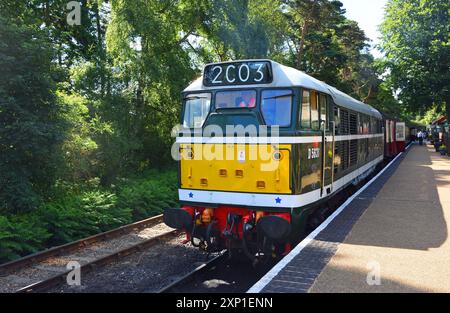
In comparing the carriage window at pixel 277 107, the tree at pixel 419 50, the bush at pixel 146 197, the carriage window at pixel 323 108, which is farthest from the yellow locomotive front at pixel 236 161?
the tree at pixel 419 50

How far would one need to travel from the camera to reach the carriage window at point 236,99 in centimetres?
751

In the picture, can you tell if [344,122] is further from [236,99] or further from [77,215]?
[77,215]

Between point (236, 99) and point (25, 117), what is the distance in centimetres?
552

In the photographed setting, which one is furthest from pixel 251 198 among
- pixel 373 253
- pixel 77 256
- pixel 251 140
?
pixel 77 256

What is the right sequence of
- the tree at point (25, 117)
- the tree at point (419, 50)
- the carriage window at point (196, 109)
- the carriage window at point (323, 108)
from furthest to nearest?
1. the tree at point (419, 50)
2. the tree at point (25, 117)
3. the carriage window at point (323, 108)
4. the carriage window at point (196, 109)

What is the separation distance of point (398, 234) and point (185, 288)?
4.11 metres

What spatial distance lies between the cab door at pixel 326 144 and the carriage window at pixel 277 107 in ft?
3.95

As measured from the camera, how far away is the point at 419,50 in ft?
93.8

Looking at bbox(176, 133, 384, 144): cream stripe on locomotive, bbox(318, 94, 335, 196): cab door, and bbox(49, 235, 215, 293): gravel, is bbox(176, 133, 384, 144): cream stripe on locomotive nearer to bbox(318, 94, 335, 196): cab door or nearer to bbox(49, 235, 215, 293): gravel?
bbox(318, 94, 335, 196): cab door

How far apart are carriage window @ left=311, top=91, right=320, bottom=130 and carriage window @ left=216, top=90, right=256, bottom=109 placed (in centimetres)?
120

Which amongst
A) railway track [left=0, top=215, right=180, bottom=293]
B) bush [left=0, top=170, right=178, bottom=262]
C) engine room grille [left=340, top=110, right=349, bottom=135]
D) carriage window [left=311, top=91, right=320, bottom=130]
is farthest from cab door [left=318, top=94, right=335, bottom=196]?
bush [left=0, top=170, right=178, bottom=262]

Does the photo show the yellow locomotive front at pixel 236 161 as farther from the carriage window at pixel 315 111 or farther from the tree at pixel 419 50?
the tree at pixel 419 50

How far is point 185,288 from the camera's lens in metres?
7.25
